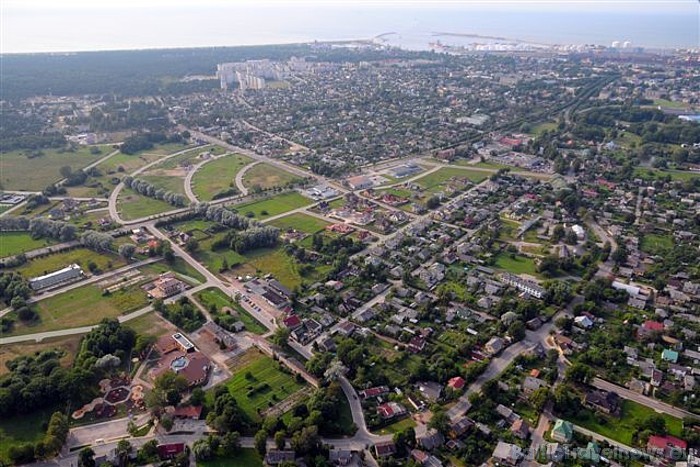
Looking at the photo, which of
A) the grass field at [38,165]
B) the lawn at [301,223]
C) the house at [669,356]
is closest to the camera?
the house at [669,356]

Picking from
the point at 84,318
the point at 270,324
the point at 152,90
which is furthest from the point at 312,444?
the point at 152,90

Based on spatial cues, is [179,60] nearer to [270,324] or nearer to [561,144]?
[561,144]

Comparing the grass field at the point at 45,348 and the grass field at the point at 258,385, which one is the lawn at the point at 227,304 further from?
the grass field at the point at 45,348

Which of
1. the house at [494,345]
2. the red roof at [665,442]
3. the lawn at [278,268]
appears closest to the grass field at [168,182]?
the lawn at [278,268]

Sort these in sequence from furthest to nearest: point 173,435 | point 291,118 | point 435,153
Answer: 1. point 291,118
2. point 435,153
3. point 173,435

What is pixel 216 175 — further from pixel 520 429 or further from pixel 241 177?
pixel 520 429

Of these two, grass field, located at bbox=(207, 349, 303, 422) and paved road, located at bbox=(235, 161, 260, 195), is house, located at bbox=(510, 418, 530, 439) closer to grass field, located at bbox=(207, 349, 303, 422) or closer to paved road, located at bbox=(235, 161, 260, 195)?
grass field, located at bbox=(207, 349, 303, 422)
